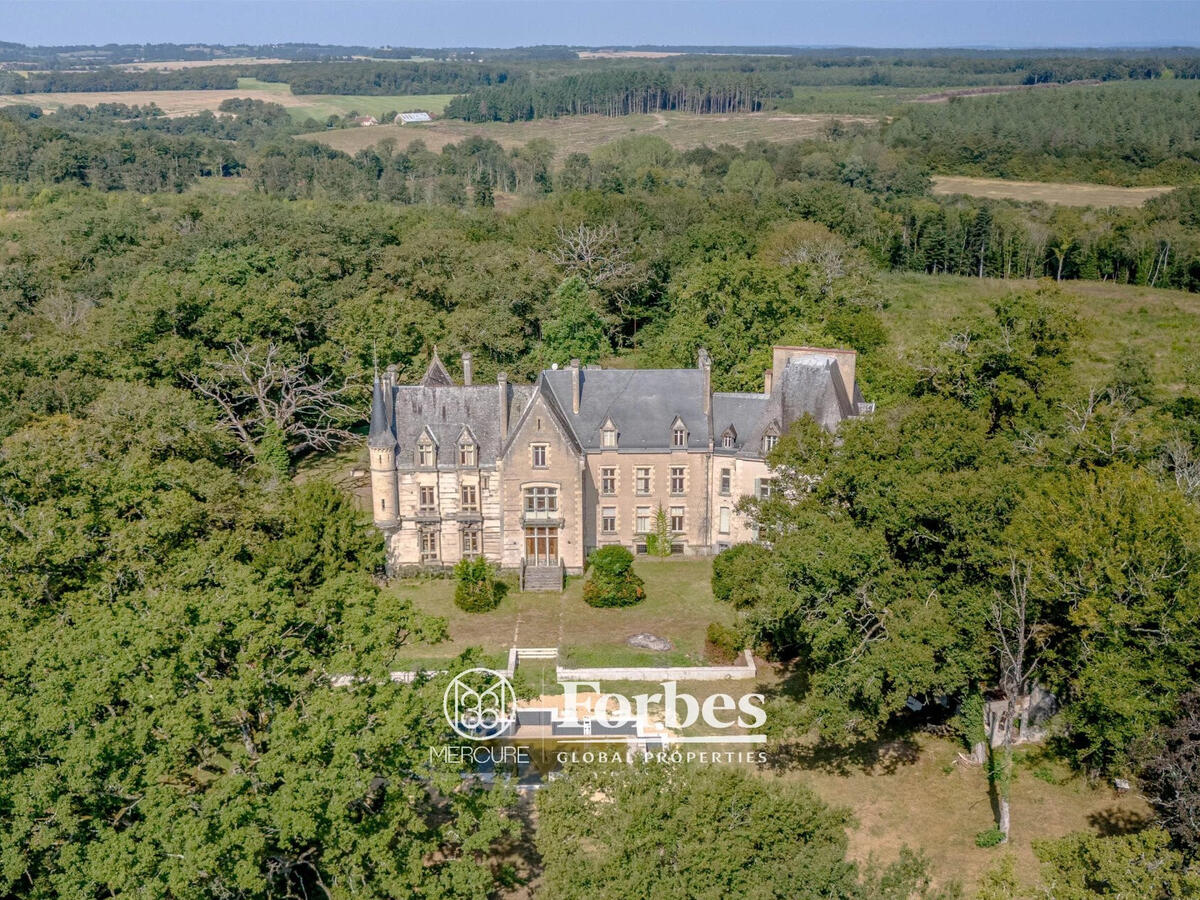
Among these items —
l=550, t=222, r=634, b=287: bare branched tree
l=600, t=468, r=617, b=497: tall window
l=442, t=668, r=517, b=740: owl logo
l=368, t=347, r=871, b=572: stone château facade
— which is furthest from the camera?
l=550, t=222, r=634, b=287: bare branched tree

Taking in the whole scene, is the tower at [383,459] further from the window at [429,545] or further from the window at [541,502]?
the window at [541,502]

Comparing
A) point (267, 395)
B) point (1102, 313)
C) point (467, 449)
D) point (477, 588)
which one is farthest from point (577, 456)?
point (1102, 313)

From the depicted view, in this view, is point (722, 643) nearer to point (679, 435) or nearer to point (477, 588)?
point (477, 588)

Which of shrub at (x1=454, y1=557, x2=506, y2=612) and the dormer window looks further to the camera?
the dormer window

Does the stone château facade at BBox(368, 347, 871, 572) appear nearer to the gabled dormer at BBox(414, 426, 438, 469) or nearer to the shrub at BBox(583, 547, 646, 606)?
the gabled dormer at BBox(414, 426, 438, 469)

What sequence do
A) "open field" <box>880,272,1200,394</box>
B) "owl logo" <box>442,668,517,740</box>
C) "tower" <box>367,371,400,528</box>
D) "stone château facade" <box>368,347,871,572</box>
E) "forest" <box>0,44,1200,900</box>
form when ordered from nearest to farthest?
1. "forest" <box>0,44,1200,900</box>
2. "owl logo" <box>442,668,517,740</box>
3. "tower" <box>367,371,400,528</box>
4. "stone château facade" <box>368,347,871,572</box>
5. "open field" <box>880,272,1200,394</box>

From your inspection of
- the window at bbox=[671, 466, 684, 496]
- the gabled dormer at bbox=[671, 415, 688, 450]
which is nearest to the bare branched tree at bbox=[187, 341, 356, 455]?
the gabled dormer at bbox=[671, 415, 688, 450]

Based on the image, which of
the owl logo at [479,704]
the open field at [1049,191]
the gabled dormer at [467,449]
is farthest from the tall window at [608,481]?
the open field at [1049,191]

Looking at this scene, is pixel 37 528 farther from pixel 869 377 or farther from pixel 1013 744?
pixel 869 377
